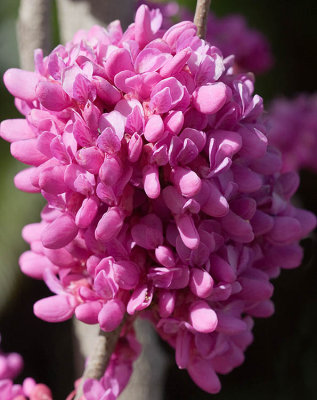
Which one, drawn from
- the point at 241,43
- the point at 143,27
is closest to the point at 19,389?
the point at 143,27

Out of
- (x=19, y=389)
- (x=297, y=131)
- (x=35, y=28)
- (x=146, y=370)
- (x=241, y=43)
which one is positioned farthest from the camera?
(x=297, y=131)

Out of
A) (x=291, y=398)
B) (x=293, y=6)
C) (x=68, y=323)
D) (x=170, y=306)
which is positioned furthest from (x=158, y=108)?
(x=293, y=6)

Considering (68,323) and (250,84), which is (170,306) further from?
(68,323)

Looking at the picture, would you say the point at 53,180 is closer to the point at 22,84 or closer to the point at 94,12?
the point at 22,84

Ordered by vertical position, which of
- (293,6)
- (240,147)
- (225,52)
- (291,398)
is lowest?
(291,398)

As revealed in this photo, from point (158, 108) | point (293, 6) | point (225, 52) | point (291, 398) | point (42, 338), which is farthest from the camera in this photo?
point (293, 6)
